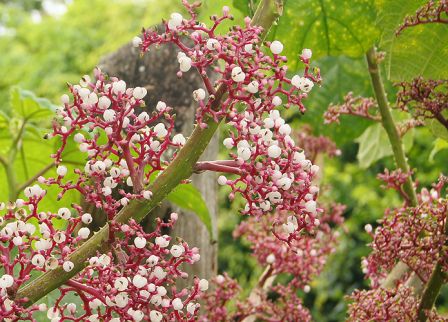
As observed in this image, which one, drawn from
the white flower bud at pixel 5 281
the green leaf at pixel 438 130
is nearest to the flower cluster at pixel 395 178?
the green leaf at pixel 438 130

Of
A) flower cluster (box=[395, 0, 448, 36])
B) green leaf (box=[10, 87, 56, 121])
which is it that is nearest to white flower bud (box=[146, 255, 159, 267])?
flower cluster (box=[395, 0, 448, 36])

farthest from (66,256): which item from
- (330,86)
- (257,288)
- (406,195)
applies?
(330,86)

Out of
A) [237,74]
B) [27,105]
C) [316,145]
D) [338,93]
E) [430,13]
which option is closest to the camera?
[237,74]

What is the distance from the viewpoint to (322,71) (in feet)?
7.39

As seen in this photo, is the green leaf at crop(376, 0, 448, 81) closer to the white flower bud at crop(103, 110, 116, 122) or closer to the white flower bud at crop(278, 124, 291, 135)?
the white flower bud at crop(278, 124, 291, 135)

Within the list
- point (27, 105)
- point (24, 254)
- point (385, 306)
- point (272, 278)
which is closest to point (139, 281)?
point (24, 254)

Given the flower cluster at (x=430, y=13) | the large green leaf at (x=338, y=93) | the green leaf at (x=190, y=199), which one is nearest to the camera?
the flower cluster at (x=430, y=13)

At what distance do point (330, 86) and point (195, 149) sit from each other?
4.69ft

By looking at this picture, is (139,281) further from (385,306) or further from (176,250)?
(385,306)

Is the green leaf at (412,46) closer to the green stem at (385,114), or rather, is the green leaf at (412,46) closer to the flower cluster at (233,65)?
the green stem at (385,114)

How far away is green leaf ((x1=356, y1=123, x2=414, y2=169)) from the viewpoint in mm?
2211

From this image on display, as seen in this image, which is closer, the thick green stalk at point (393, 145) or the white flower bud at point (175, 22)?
the white flower bud at point (175, 22)

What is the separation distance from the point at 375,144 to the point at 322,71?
285 mm

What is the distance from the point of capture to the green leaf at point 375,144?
221 centimetres
